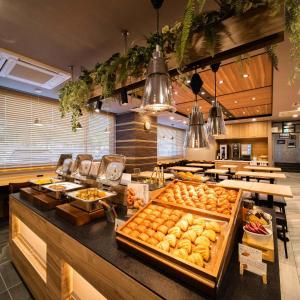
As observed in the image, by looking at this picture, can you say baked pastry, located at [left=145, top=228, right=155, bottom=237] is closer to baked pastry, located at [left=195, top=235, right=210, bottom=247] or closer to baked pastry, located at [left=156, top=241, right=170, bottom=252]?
baked pastry, located at [left=156, top=241, right=170, bottom=252]

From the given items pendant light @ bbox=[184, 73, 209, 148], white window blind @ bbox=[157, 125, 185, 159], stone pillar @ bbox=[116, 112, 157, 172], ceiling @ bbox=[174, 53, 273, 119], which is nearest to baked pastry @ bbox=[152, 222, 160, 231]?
pendant light @ bbox=[184, 73, 209, 148]

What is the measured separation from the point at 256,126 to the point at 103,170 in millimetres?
8419

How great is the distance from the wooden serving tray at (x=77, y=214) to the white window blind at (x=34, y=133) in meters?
3.50

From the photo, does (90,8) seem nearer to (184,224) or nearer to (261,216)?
(184,224)

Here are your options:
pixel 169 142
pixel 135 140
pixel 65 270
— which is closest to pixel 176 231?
pixel 65 270

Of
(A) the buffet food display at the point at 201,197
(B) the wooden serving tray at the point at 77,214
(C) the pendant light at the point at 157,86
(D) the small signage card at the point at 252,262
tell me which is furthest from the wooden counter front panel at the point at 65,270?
(C) the pendant light at the point at 157,86

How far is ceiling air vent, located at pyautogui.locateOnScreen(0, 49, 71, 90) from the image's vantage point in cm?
255

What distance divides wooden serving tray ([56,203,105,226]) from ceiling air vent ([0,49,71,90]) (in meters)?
2.28

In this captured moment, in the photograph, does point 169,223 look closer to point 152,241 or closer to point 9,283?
point 152,241

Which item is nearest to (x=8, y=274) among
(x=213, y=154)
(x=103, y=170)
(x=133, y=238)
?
(x=103, y=170)

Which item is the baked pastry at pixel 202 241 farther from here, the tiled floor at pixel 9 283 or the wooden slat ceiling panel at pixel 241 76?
the wooden slat ceiling panel at pixel 241 76

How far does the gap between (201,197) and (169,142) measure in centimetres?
864

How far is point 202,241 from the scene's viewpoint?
3.27 feet

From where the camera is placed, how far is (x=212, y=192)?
157cm
